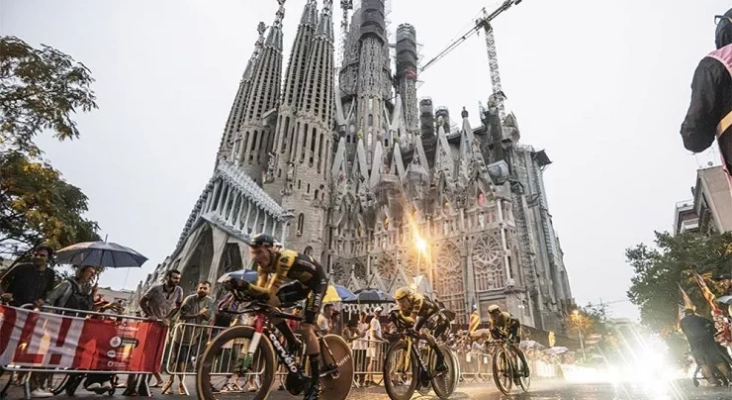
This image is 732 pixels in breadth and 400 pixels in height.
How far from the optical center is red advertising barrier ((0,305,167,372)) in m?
4.74

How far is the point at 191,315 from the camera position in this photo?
719 cm

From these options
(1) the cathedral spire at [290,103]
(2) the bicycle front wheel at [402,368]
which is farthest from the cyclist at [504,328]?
(1) the cathedral spire at [290,103]

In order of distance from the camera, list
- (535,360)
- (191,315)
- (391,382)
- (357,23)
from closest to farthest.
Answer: (391,382) → (191,315) → (535,360) → (357,23)

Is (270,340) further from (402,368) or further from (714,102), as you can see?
(714,102)

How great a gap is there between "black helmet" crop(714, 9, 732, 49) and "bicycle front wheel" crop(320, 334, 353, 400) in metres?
4.50

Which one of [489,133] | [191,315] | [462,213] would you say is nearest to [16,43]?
[191,315]

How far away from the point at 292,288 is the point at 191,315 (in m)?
4.39

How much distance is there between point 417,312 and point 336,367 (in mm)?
1996

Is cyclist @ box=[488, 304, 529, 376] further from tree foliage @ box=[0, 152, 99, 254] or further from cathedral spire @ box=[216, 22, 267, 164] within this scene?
cathedral spire @ box=[216, 22, 267, 164]

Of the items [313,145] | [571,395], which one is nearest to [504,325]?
[571,395]

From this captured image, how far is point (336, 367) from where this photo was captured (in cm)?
421

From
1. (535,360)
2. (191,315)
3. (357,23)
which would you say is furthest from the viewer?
(357,23)

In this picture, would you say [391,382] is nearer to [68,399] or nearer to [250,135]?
[68,399]

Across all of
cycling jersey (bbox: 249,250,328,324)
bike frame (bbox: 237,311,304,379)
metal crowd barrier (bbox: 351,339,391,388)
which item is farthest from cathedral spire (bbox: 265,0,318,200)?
bike frame (bbox: 237,311,304,379)
